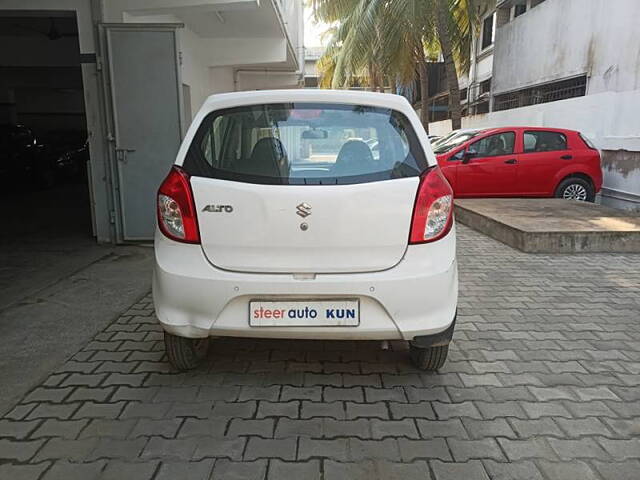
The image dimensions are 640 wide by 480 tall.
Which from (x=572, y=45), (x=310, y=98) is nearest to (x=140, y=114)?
(x=310, y=98)

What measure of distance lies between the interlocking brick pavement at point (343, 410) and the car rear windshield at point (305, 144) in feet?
4.13

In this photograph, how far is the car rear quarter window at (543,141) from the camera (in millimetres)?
10039

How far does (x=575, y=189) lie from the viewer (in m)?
10.2

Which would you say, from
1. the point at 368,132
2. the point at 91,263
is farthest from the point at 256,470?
the point at 91,263

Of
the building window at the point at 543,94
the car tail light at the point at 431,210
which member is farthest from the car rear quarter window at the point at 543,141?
the car tail light at the point at 431,210

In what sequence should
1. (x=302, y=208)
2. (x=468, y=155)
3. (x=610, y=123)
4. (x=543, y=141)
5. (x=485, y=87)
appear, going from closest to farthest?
(x=302, y=208) → (x=468, y=155) → (x=543, y=141) → (x=610, y=123) → (x=485, y=87)

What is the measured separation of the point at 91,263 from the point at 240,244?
401cm

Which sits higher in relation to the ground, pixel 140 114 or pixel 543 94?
pixel 543 94

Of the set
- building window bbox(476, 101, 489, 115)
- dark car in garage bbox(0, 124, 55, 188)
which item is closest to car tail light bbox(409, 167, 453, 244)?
dark car in garage bbox(0, 124, 55, 188)

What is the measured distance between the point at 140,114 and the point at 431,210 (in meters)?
5.02

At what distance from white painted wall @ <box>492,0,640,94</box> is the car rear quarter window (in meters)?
1.85

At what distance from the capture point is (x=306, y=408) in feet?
9.75

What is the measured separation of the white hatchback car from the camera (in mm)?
2883

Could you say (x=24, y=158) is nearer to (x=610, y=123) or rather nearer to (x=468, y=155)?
(x=468, y=155)
